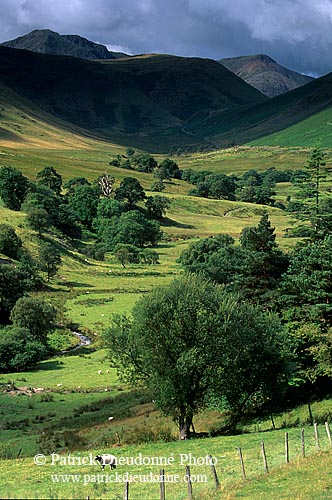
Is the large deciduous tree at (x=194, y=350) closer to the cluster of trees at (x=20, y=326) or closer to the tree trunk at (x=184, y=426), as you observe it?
the tree trunk at (x=184, y=426)

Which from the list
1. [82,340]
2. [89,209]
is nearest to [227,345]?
[82,340]

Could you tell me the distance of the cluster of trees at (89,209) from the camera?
12988 cm

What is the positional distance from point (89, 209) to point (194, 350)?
126835mm

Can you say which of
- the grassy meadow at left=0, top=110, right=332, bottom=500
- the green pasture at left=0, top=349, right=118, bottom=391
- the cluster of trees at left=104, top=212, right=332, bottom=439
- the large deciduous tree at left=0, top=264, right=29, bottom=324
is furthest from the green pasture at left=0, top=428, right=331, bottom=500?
the large deciduous tree at left=0, top=264, right=29, bottom=324

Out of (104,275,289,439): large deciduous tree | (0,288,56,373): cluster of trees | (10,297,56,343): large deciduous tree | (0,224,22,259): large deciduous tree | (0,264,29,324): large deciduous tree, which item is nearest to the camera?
(104,275,289,439): large deciduous tree

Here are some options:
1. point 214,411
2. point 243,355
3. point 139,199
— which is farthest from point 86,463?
point 139,199

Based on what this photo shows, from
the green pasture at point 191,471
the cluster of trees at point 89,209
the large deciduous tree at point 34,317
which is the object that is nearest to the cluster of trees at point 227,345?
the green pasture at point 191,471

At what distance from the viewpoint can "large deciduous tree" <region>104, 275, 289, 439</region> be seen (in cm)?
3450

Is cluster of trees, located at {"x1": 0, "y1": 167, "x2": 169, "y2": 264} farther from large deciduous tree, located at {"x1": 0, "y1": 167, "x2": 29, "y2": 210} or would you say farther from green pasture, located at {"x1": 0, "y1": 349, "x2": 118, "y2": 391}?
green pasture, located at {"x1": 0, "y1": 349, "x2": 118, "y2": 391}

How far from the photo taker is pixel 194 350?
33.7 m

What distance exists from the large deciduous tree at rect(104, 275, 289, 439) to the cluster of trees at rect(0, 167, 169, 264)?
81256 mm

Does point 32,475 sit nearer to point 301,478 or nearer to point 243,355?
point 301,478

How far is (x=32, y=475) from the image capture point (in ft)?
78.8

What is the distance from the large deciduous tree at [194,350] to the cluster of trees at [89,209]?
8126cm
